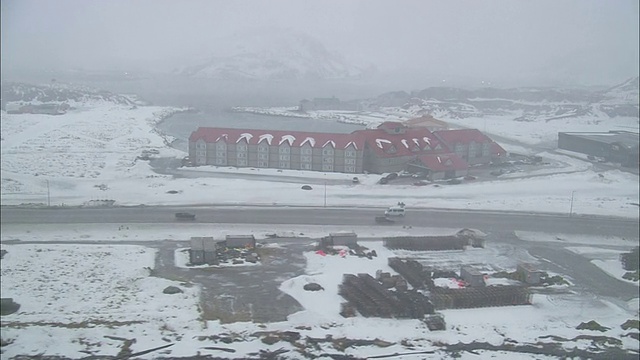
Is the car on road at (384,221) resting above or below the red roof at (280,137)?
below

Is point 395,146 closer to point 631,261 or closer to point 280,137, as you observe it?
point 280,137

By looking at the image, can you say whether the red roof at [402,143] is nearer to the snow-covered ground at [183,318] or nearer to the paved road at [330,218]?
the paved road at [330,218]

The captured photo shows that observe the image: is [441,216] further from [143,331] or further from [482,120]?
[482,120]

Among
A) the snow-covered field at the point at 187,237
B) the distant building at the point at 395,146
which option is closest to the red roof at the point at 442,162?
the distant building at the point at 395,146

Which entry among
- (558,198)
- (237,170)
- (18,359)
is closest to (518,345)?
(18,359)

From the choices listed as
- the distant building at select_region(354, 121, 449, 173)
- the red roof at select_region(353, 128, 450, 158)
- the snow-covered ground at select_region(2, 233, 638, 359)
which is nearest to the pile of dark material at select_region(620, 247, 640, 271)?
the snow-covered ground at select_region(2, 233, 638, 359)

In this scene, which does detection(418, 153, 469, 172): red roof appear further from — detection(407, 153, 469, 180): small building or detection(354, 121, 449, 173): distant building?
detection(354, 121, 449, 173): distant building
